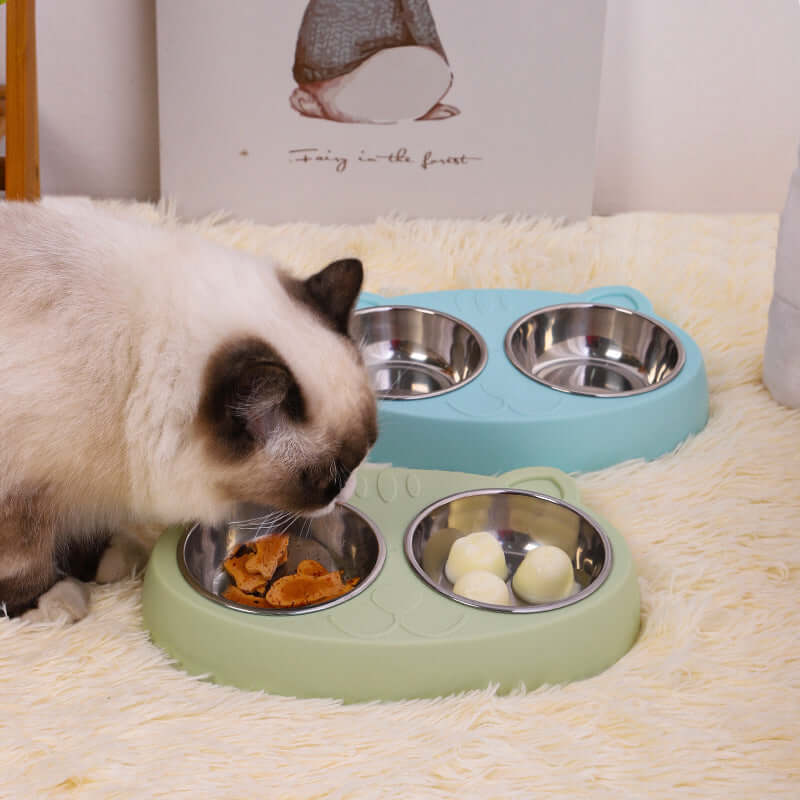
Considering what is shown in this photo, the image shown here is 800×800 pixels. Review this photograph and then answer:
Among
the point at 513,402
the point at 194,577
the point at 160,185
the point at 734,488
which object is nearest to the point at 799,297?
the point at 734,488

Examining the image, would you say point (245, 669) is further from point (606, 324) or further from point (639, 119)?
point (639, 119)

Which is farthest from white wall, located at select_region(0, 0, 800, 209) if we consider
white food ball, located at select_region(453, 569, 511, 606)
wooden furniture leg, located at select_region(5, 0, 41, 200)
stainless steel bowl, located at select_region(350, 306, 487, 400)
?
white food ball, located at select_region(453, 569, 511, 606)

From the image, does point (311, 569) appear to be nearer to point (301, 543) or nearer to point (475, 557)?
point (301, 543)

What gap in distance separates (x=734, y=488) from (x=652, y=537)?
0.19 m

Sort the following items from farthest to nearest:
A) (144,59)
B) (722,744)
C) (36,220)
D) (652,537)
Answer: (144,59) → (652,537) → (36,220) → (722,744)

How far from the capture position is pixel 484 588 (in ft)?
4.35

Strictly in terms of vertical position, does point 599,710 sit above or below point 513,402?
below

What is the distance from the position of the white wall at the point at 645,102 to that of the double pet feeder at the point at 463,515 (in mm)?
655

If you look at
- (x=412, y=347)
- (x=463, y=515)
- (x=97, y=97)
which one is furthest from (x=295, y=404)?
(x=97, y=97)

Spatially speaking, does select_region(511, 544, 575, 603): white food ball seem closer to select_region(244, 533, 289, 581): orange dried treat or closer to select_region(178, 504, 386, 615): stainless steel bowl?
select_region(178, 504, 386, 615): stainless steel bowl

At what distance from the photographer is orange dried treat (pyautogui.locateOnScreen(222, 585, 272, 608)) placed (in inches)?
52.4

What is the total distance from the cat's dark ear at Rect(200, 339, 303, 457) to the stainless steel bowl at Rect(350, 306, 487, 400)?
732 mm

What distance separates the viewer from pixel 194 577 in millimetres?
1313

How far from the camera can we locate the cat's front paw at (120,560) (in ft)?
4.71
